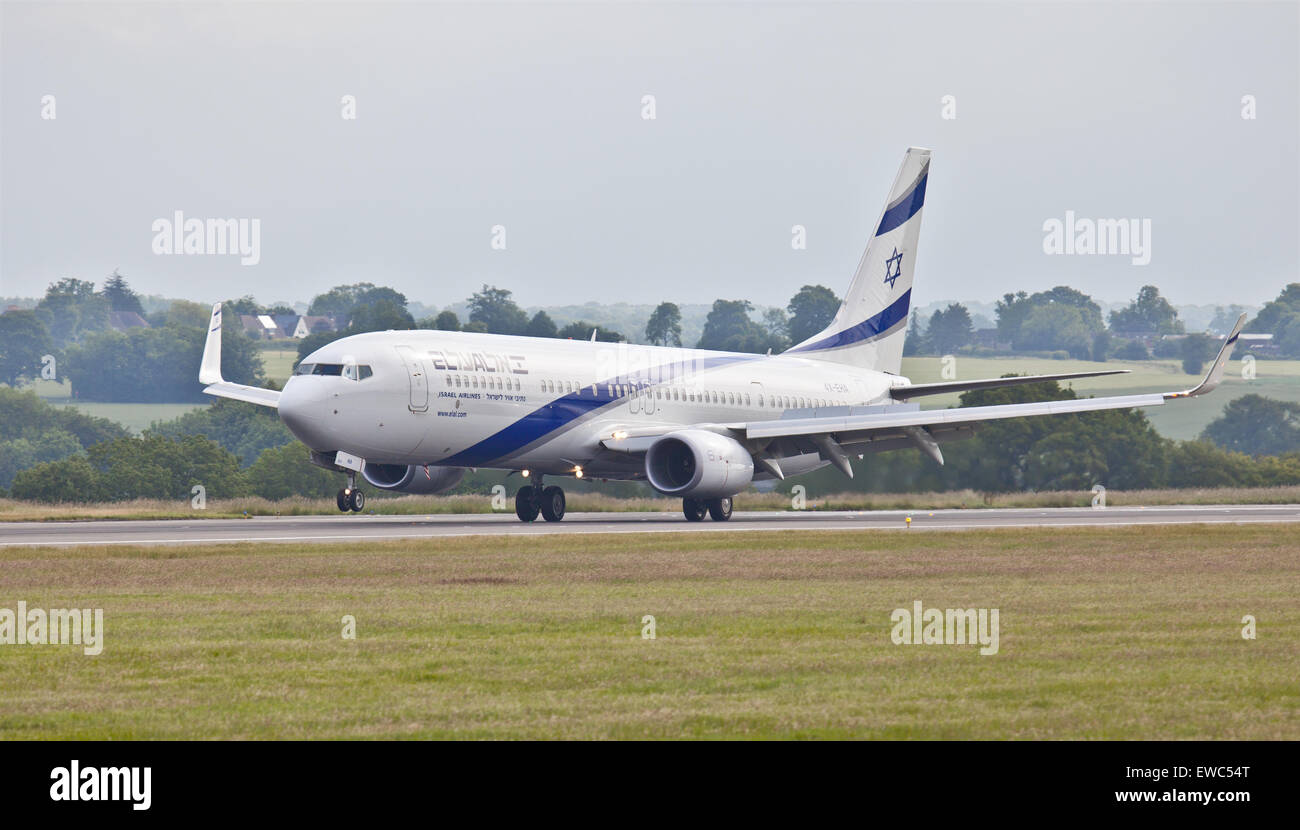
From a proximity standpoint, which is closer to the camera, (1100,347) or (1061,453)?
(1061,453)

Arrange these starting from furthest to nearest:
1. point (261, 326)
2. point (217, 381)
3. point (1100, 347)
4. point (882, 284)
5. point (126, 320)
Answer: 1. point (126, 320)
2. point (261, 326)
3. point (1100, 347)
4. point (882, 284)
5. point (217, 381)

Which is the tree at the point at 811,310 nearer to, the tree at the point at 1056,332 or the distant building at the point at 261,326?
the tree at the point at 1056,332

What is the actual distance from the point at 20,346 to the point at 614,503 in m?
96.9

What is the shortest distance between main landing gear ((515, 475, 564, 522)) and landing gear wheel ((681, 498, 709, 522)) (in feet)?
10.9

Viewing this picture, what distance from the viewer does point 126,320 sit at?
15925 centimetres

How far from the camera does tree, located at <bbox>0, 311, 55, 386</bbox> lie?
13112cm

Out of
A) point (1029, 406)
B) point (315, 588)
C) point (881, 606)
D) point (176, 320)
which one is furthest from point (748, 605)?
point (176, 320)

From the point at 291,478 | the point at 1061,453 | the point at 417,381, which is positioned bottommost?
the point at 291,478

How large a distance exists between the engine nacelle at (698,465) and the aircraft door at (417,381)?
6539 millimetres

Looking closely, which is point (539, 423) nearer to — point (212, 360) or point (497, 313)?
point (212, 360)

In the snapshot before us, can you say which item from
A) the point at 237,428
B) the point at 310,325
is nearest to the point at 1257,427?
the point at 237,428

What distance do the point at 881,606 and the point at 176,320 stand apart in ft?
381

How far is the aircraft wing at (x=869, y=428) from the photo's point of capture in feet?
138
